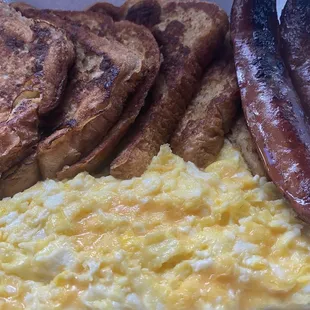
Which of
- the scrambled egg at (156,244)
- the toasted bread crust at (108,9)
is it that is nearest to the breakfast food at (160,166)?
the scrambled egg at (156,244)

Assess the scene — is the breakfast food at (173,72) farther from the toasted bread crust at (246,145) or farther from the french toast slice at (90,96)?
the toasted bread crust at (246,145)

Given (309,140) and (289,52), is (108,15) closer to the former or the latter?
(289,52)

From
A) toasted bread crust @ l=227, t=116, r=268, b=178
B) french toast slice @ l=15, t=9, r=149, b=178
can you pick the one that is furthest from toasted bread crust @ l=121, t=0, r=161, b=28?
toasted bread crust @ l=227, t=116, r=268, b=178

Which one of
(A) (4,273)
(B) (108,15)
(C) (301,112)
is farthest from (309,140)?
(B) (108,15)

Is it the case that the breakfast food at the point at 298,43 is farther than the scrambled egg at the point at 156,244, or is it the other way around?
the breakfast food at the point at 298,43

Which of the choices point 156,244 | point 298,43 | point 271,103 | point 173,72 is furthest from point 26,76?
point 298,43

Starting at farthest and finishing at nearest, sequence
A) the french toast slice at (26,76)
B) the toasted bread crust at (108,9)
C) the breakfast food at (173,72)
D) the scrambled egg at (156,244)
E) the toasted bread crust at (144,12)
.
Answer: the toasted bread crust at (108,9) < the toasted bread crust at (144,12) < the breakfast food at (173,72) < the french toast slice at (26,76) < the scrambled egg at (156,244)
